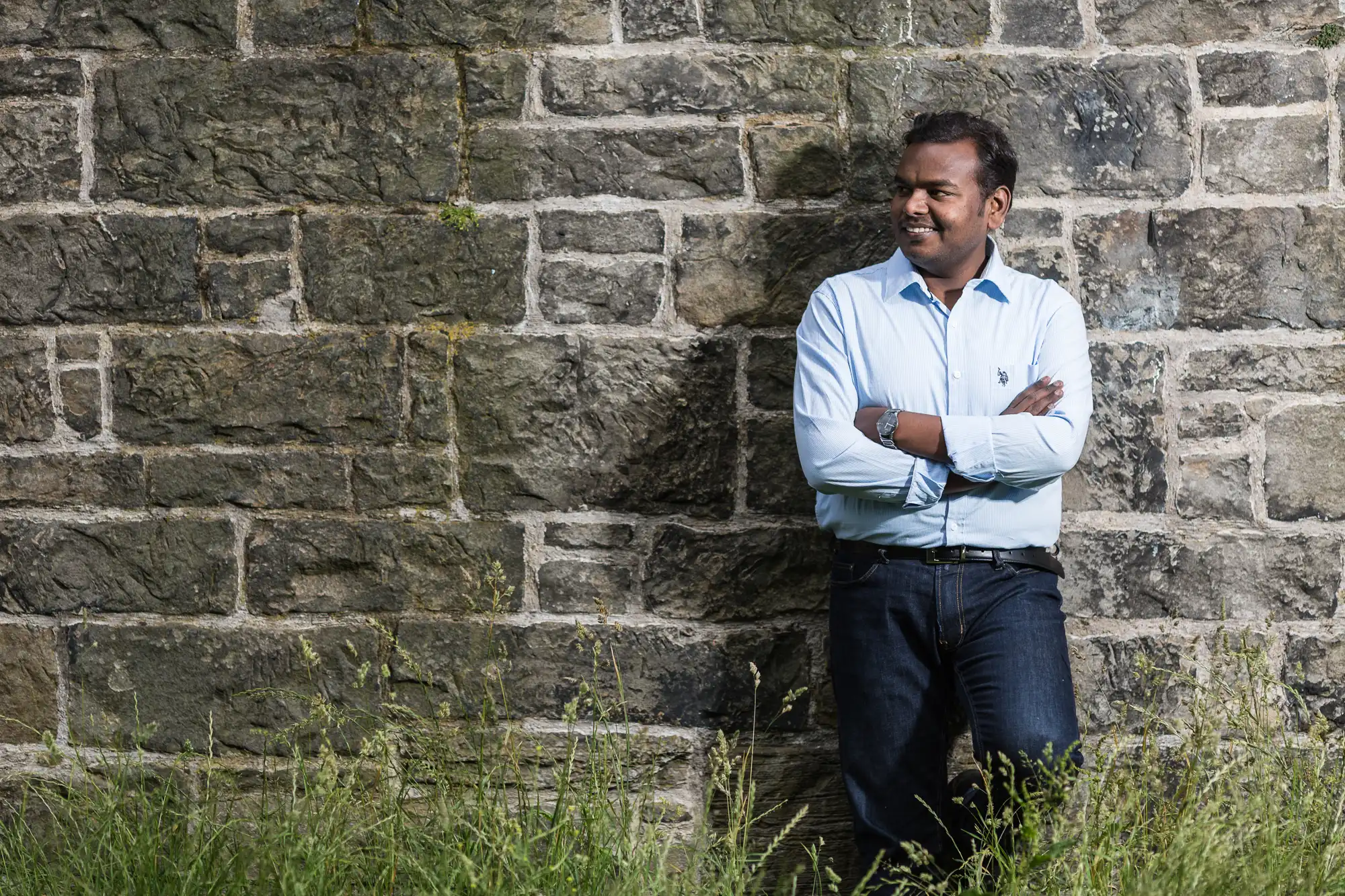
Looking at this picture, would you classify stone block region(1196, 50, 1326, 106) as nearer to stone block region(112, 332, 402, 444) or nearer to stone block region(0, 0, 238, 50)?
stone block region(112, 332, 402, 444)

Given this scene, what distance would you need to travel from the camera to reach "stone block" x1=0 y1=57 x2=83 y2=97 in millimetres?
A: 3566

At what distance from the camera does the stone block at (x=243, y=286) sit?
3.56 meters

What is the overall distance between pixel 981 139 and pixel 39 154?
110 inches

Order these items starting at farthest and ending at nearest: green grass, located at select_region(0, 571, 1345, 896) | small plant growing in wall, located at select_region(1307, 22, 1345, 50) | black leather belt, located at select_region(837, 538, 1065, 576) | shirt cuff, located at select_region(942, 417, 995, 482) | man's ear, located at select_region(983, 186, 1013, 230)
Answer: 1. small plant growing in wall, located at select_region(1307, 22, 1345, 50)
2. man's ear, located at select_region(983, 186, 1013, 230)
3. black leather belt, located at select_region(837, 538, 1065, 576)
4. shirt cuff, located at select_region(942, 417, 995, 482)
5. green grass, located at select_region(0, 571, 1345, 896)

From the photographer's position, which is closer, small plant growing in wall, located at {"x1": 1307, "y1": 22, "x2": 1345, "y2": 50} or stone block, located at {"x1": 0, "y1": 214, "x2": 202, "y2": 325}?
small plant growing in wall, located at {"x1": 1307, "y1": 22, "x2": 1345, "y2": 50}

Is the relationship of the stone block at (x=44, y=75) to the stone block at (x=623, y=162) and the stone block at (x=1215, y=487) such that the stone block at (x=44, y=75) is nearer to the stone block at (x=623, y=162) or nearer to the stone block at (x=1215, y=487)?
the stone block at (x=623, y=162)

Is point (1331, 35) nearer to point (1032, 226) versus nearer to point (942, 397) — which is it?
point (1032, 226)

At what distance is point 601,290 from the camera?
3.51 m

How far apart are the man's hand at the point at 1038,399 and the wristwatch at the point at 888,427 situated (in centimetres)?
28

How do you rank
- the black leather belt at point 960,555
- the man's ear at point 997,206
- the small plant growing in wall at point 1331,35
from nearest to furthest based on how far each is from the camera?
the black leather belt at point 960,555 → the man's ear at point 997,206 → the small plant growing in wall at point 1331,35

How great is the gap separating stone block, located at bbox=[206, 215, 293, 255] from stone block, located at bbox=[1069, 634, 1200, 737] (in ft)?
8.75

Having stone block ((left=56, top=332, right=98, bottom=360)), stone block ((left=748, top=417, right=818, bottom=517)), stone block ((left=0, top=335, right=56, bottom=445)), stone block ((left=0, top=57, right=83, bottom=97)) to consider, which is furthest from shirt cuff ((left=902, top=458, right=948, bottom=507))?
stone block ((left=0, top=57, right=83, bottom=97))

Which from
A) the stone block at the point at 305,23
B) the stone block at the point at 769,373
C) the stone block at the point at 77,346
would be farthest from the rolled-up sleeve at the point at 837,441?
the stone block at the point at 77,346

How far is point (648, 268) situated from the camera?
3.50m
